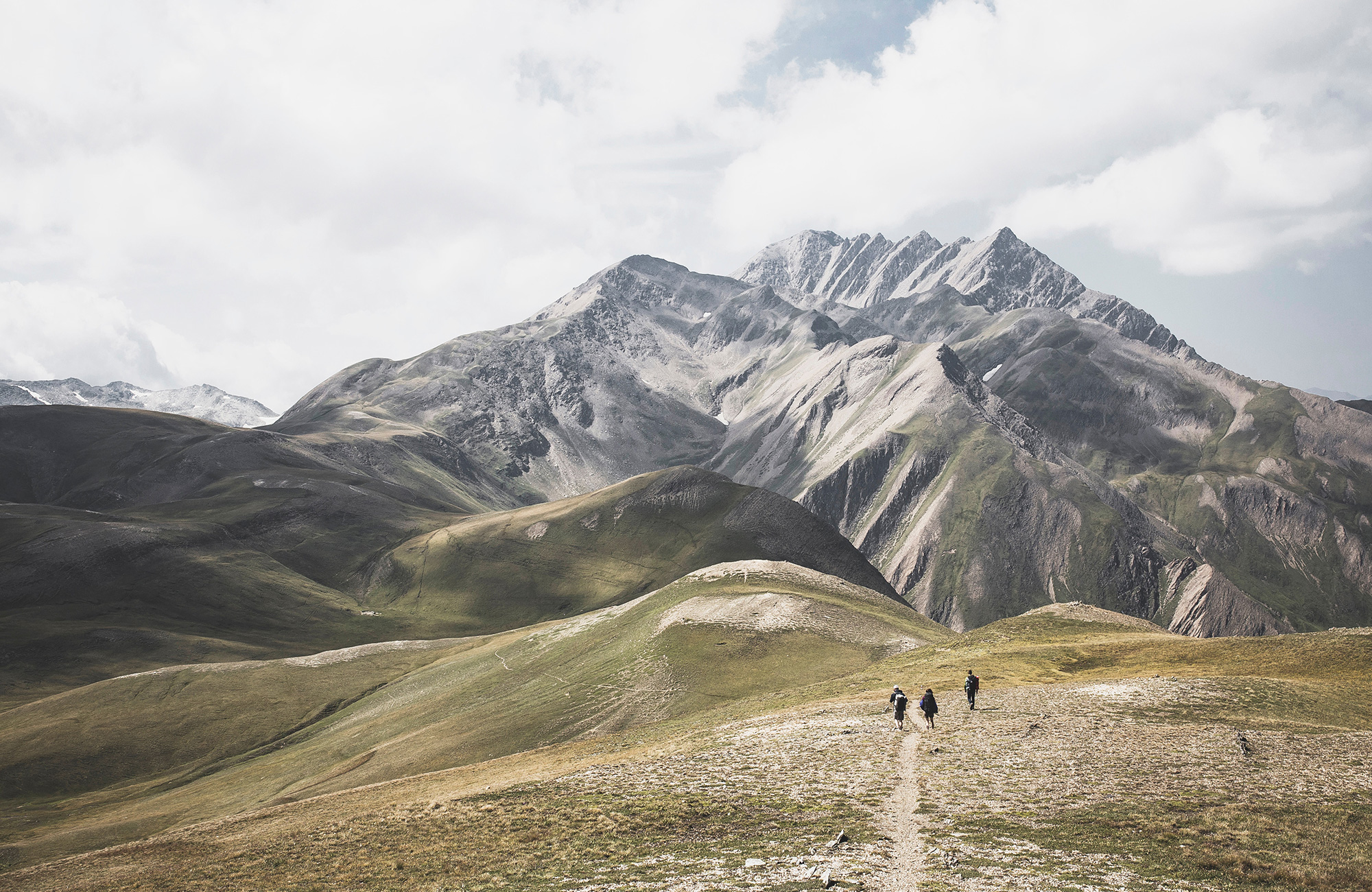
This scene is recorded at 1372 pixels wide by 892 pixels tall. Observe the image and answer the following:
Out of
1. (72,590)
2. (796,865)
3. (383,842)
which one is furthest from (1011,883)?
(72,590)

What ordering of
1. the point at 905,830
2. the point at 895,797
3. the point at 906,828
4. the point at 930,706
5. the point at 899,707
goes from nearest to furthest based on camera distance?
the point at 905,830, the point at 906,828, the point at 895,797, the point at 899,707, the point at 930,706

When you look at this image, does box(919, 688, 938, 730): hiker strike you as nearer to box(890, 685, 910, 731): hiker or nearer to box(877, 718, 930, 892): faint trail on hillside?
box(890, 685, 910, 731): hiker

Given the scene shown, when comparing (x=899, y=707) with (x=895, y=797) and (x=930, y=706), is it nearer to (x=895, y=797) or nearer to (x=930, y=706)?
(x=930, y=706)

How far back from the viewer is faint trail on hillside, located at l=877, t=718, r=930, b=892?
80.4ft

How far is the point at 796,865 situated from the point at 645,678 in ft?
173

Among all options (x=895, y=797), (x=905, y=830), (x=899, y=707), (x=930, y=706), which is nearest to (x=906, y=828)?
(x=905, y=830)

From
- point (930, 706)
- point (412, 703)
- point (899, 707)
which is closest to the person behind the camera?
point (899, 707)

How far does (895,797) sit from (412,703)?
83424mm

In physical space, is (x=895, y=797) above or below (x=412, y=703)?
below

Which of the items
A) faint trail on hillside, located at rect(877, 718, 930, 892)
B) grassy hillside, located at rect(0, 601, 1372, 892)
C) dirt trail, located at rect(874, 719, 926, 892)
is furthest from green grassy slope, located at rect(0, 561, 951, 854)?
dirt trail, located at rect(874, 719, 926, 892)

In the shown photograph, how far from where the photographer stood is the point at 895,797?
33.6m

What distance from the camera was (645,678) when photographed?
77.4 m

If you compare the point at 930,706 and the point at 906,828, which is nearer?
the point at 906,828

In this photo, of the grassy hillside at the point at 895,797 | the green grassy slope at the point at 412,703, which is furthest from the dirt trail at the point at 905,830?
the green grassy slope at the point at 412,703
